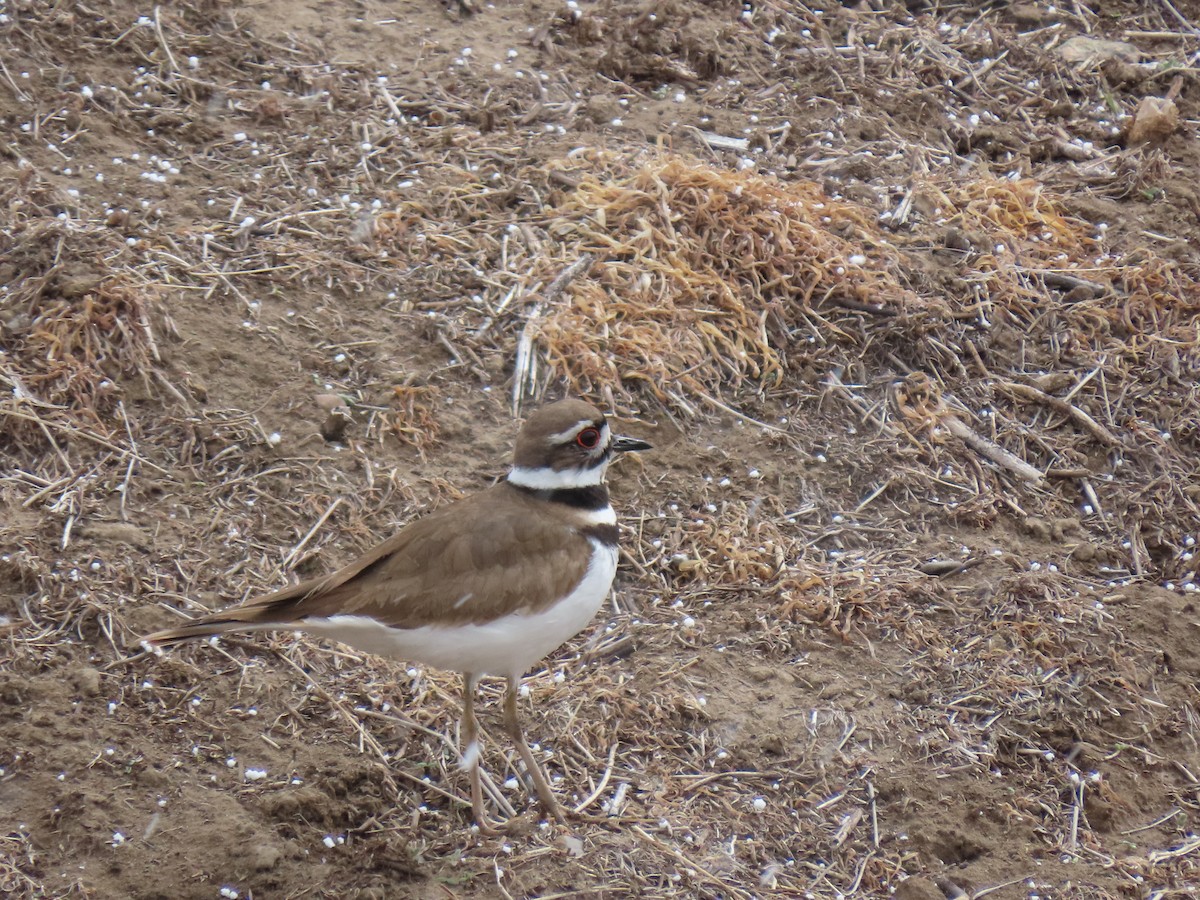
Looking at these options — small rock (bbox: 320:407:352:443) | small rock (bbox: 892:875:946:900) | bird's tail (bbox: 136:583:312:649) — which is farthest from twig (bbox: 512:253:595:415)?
small rock (bbox: 892:875:946:900)

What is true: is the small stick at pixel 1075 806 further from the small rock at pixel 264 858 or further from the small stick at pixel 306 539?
the small stick at pixel 306 539

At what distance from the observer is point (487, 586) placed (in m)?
4.39

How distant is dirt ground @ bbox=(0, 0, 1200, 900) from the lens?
4.59 m

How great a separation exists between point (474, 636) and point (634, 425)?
6.17 ft

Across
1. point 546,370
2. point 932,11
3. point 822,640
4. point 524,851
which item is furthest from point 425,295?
point 932,11

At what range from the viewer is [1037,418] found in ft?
20.9

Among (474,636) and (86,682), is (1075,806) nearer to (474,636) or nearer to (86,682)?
(474,636)

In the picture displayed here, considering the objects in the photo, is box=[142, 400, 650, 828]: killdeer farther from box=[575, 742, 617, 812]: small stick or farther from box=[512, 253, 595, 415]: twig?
box=[512, 253, 595, 415]: twig

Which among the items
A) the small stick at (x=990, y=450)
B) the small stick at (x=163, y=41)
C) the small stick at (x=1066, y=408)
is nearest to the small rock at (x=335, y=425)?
the small stick at (x=163, y=41)

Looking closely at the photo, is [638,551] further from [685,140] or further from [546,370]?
[685,140]

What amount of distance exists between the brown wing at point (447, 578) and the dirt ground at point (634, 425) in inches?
24.9

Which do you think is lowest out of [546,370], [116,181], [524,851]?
[524,851]

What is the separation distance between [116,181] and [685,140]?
2.78 meters

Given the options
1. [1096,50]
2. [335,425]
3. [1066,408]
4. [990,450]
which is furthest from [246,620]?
[1096,50]
